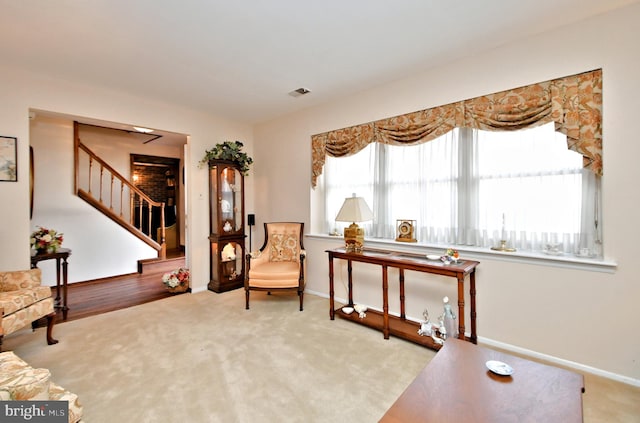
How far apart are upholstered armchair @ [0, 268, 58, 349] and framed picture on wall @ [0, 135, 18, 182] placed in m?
1.00

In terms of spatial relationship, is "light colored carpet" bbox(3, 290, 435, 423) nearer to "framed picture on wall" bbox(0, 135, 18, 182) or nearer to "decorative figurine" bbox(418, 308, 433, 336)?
"decorative figurine" bbox(418, 308, 433, 336)

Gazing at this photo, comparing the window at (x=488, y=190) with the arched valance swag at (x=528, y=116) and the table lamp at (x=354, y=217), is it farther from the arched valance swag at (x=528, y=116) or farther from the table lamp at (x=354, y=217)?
the table lamp at (x=354, y=217)

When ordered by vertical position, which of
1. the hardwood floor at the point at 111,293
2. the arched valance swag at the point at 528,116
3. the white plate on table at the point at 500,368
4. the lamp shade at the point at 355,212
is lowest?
the hardwood floor at the point at 111,293

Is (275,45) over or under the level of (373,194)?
over

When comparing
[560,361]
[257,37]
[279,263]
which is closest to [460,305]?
[560,361]

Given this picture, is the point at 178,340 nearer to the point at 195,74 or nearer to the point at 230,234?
the point at 230,234

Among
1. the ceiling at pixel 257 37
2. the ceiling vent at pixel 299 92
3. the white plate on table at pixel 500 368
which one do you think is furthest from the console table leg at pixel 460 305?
the ceiling vent at pixel 299 92

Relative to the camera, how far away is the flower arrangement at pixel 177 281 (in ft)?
13.3

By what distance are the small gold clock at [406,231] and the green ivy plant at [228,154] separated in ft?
8.67

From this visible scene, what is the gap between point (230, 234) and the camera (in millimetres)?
4340

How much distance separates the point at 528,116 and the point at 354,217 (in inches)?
69.0

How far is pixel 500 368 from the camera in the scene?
147 centimetres

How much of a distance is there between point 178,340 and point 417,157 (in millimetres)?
3096

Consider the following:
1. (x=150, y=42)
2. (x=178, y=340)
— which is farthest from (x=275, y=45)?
(x=178, y=340)
